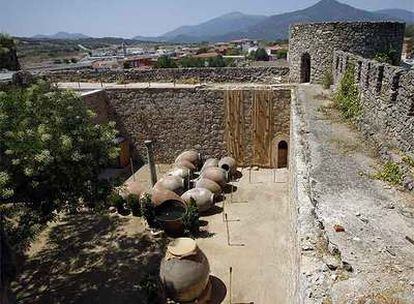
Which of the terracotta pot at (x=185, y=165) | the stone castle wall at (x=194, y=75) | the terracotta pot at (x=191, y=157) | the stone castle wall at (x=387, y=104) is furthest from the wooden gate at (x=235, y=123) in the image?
the stone castle wall at (x=387, y=104)

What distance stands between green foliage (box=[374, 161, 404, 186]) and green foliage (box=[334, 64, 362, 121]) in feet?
10.1

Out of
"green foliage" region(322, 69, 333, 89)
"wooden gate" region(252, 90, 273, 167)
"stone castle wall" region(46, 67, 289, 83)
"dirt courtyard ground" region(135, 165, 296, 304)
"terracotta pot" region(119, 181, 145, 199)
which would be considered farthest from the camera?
"stone castle wall" region(46, 67, 289, 83)

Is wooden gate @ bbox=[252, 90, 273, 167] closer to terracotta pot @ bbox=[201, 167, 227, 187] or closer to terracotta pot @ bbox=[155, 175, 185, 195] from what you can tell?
terracotta pot @ bbox=[201, 167, 227, 187]

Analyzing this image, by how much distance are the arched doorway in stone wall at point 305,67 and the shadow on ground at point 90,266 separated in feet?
31.2

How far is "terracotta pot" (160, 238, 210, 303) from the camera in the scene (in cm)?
803

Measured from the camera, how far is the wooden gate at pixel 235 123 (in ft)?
52.6

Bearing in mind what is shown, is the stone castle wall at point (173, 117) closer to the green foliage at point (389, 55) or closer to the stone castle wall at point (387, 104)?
the green foliage at point (389, 55)

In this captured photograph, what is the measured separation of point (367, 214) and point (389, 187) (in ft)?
3.48

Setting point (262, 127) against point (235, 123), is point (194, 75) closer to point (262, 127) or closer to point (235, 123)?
point (235, 123)

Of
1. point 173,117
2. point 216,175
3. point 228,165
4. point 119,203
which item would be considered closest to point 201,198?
point 216,175

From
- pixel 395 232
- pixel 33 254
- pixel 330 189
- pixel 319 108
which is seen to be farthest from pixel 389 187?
pixel 33 254

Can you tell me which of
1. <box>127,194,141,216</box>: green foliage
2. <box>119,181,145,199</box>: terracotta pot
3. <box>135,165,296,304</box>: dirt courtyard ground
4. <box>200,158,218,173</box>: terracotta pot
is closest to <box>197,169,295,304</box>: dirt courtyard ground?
<box>135,165,296,304</box>: dirt courtyard ground

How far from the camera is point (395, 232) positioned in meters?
4.46

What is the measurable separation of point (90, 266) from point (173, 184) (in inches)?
173
